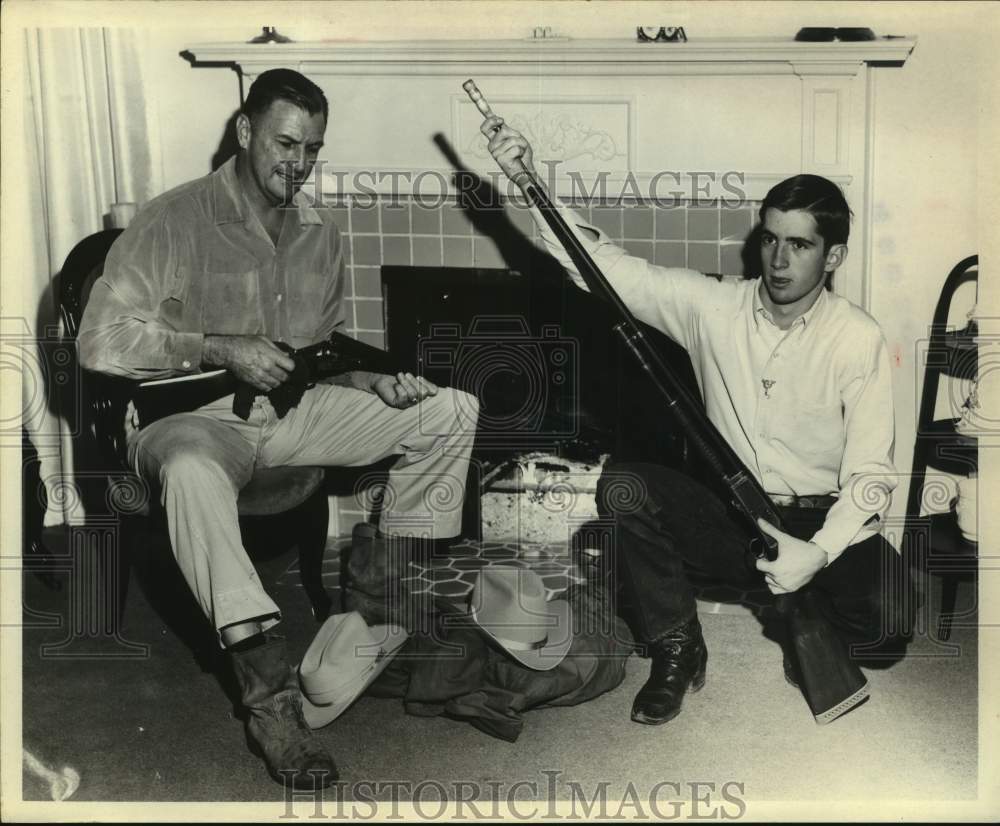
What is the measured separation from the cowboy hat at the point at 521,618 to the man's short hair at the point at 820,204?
0.94 m

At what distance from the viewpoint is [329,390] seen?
2.39 metres

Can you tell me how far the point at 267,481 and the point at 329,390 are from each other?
0.26 metres

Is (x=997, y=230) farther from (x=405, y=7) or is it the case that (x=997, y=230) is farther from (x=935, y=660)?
(x=405, y=7)

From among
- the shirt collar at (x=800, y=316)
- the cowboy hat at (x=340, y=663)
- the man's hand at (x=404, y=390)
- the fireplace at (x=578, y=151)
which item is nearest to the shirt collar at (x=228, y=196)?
the fireplace at (x=578, y=151)

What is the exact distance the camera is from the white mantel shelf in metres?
2.48

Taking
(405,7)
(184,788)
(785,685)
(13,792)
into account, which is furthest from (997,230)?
(13,792)

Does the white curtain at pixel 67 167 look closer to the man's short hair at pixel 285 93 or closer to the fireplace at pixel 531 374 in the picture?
the man's short hair at pixel 285 93

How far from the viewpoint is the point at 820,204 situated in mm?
2186

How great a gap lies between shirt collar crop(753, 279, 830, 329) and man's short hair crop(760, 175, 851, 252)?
10 cm

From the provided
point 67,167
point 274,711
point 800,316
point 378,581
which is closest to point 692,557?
point 800,316

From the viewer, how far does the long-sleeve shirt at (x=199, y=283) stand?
2.24m

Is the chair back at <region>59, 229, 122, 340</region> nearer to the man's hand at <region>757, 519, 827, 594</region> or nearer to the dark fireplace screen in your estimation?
the dark fireplace screen

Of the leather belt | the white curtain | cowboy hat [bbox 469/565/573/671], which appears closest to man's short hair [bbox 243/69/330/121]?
the white curtain

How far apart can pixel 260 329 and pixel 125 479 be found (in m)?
0.44
